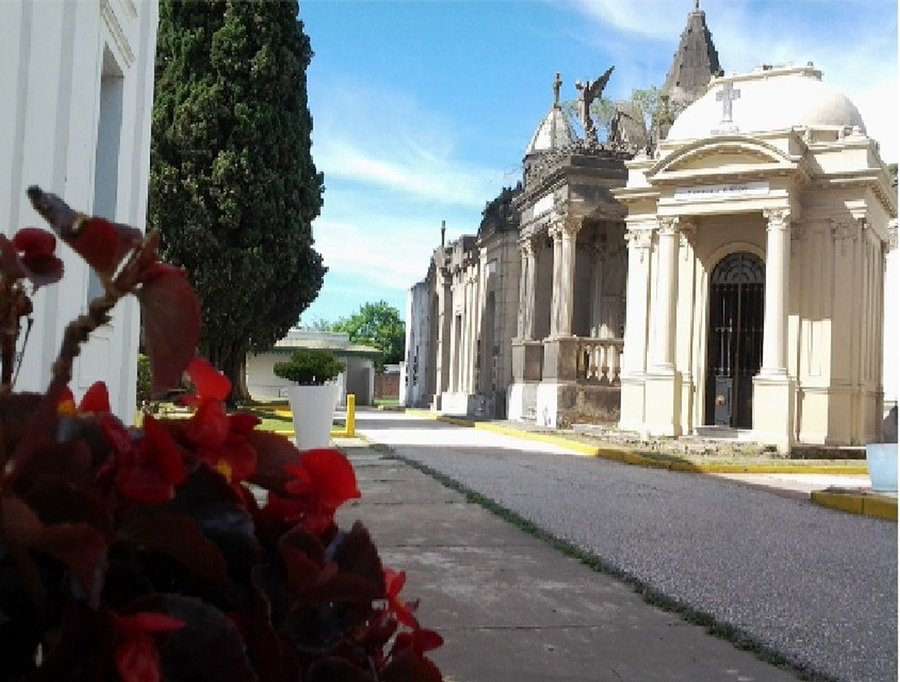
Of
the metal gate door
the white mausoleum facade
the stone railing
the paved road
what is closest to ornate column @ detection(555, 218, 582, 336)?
the stone railing

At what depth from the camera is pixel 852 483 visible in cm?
1226

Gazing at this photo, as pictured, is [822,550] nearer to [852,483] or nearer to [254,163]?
[852,483]

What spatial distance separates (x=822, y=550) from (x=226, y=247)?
16.4 m

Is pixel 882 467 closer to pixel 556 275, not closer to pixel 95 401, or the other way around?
pixel 95 401

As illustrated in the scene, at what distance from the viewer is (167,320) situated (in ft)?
2.83

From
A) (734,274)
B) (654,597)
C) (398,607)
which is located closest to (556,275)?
(734,274)

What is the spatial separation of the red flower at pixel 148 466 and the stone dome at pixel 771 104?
17824 mm

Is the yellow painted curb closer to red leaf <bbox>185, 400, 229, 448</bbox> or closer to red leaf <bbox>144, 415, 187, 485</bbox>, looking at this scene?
red leaf <bbox>185, 400, 229, 448</bbox>

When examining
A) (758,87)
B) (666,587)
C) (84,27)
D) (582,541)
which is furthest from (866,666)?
(758,87)

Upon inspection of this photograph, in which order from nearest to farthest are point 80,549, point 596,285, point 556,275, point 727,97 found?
1. point 80,549
2. point 727,97
3. point 556,275
4. point 596,285

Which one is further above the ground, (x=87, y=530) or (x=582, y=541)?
(x=87, y=530)

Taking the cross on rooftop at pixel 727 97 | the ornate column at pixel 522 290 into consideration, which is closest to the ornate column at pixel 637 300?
the cross on rooftop at pixel 727 97

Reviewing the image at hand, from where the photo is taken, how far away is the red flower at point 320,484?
3.55 feet

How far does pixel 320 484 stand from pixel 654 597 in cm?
418
